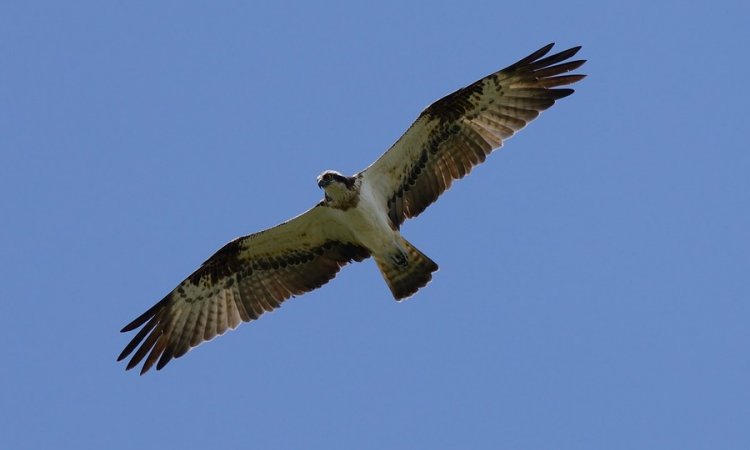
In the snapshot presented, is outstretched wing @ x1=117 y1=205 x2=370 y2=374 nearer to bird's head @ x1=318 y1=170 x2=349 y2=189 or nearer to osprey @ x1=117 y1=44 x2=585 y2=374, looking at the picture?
osprey @ x1=117 y1=44 x2=585 y2=374

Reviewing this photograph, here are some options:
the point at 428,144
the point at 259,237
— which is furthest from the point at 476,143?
the point at 259,237

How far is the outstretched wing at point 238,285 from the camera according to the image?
16.3 metres

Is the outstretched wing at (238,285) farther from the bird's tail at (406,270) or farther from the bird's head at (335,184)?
the bird's head at (335,184)

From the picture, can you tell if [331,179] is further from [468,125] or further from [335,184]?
[468,125]

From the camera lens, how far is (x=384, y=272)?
16.0 metres

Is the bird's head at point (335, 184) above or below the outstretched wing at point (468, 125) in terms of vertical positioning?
below

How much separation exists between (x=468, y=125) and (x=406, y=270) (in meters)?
1.96

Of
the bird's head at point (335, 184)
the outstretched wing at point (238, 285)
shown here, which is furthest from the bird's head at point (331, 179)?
the outstretched wing at point (238, 285)

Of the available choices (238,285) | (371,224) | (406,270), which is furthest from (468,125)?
(238,285)

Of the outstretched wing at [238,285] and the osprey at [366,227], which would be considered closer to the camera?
the osprey at [366,227]

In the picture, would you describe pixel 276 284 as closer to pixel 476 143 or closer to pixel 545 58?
pixel 476 143

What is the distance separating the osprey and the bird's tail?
0.5 inches

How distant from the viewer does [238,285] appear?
16672 millimetres

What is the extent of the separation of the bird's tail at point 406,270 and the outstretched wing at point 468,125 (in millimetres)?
465
